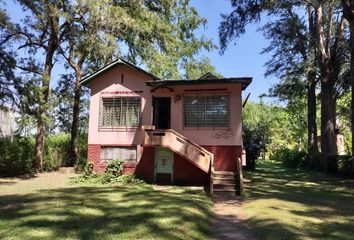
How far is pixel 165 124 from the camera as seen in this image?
19547 millimetres

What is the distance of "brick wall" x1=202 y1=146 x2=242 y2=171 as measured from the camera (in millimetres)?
17578

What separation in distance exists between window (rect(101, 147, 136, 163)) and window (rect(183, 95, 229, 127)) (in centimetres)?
323

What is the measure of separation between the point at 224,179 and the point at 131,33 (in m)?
12.7

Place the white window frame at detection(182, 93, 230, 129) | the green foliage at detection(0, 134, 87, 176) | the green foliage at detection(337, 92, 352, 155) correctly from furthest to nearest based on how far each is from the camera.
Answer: the green foliage at detection(337, 92, 352, 155)
the green foliage at detection(0, 134, 87, 176)
the white window frame at detection(182, 93, 230, 129)

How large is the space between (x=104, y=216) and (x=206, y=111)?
9877 mm

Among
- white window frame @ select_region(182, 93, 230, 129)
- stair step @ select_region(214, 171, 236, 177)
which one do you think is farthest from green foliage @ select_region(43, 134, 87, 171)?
stair step @ select_region(214, 171, 236, 177)

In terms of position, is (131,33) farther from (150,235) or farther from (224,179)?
(150,235)

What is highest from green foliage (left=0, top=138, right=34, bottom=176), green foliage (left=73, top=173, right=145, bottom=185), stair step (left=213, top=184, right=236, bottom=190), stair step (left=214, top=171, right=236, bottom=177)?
green foliage (left=0, top=138, right=34, bottom=176)

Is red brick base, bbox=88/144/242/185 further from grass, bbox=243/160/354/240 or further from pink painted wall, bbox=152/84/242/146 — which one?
grass, bbox=243/160/354/240

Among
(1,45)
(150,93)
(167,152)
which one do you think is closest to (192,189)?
(167,152)

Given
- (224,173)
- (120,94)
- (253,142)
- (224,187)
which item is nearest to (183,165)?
(224,173)

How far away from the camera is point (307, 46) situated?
28328 mm

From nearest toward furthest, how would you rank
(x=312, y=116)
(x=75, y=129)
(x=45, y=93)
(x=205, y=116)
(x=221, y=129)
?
1. (x=221, y=129)
2. (x=205, y=116)
3. (x=45, y=93)
4. (x=75, y=129)
5. (x=312, y=116)

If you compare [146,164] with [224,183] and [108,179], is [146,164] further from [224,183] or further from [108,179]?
[224,183]
